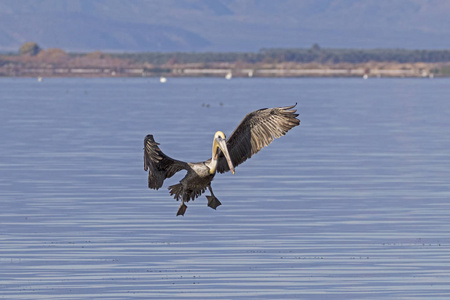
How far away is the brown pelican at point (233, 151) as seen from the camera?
17750 millimetres

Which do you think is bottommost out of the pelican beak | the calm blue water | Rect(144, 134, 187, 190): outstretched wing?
the calm blue water

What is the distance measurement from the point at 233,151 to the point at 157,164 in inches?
40.2

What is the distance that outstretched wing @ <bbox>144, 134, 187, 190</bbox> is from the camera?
17484 mm

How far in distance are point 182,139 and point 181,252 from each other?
23.8 metres

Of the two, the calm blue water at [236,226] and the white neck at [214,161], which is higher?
the white neck at [214,161]

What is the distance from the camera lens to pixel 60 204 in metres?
24.5

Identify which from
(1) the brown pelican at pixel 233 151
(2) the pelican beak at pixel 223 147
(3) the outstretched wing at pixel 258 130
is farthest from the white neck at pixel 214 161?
(3) the outstretched wing at pixel 258 130

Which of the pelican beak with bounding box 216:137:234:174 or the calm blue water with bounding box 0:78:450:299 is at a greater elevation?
the pelican beak with bounding box 216:137:234:174

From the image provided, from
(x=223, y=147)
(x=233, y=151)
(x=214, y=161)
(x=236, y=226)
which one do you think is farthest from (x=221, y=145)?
(x=236, y=226)

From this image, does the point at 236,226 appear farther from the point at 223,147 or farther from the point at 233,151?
the point at 223,147

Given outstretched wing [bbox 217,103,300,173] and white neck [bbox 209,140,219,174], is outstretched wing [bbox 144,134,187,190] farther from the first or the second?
outstretched wing [bbox 217,103,300,173]

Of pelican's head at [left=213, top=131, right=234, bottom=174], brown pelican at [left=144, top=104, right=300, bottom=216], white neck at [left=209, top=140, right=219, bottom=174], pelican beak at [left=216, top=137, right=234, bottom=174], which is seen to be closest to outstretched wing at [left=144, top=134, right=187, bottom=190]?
brown pelican at [left=144, top=104, right=300, bottom=216]

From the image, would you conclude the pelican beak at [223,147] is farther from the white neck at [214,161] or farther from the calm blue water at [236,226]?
the calm blue water at [236,226]

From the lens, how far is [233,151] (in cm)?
1817
